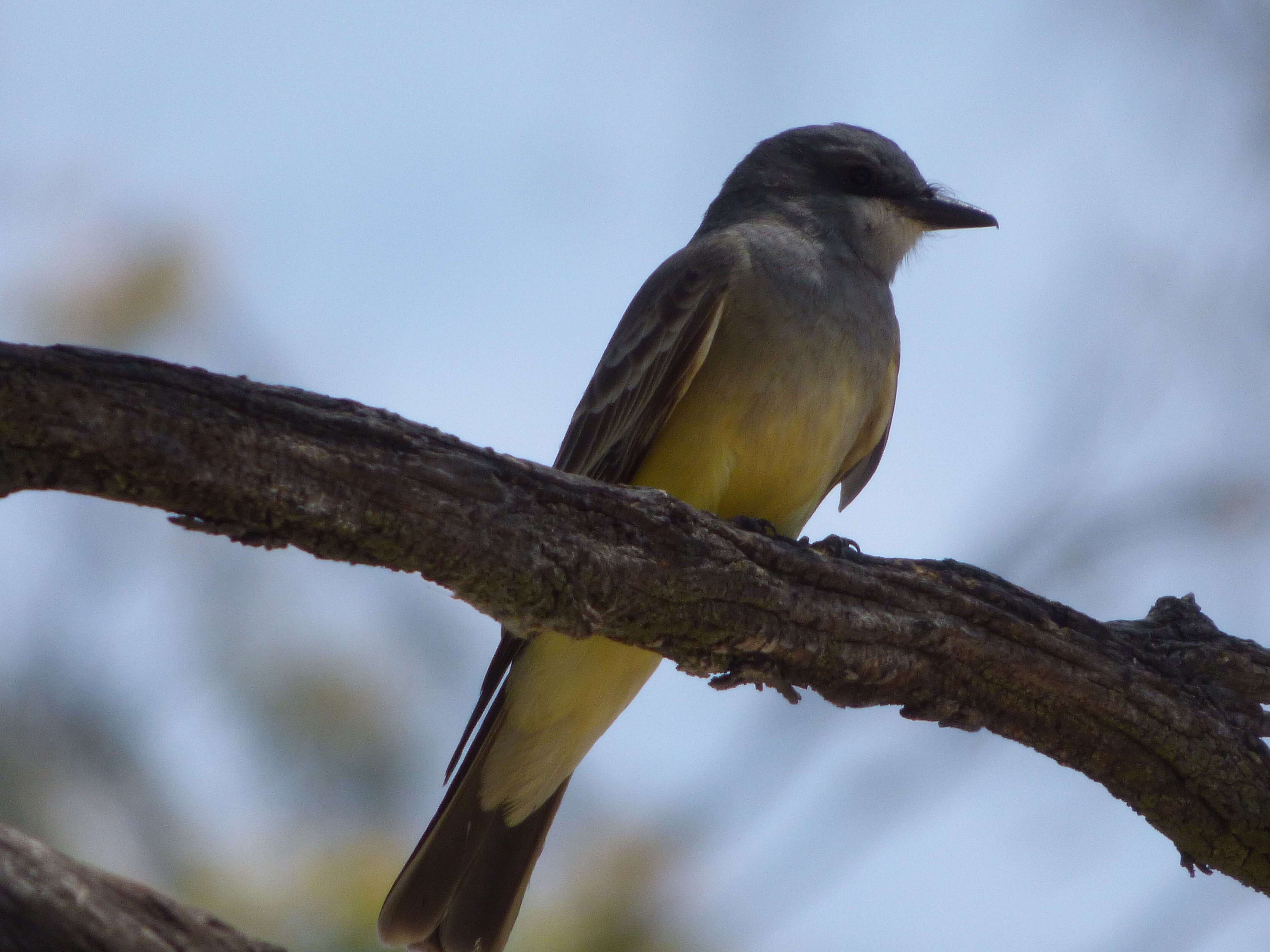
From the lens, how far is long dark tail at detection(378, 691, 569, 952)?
4930 mm

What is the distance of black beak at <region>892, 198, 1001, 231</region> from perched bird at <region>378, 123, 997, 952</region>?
907 mm

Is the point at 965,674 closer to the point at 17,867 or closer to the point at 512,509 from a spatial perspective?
the point at 512,509

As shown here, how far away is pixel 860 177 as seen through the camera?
21.8ft

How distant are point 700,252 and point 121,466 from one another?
130 inches

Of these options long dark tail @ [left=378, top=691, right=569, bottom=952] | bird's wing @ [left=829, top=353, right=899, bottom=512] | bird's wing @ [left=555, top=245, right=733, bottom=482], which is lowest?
long dark tail @ [left=378, top=691, right=569, bottom=952]

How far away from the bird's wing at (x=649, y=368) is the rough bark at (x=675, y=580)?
790 millimetres

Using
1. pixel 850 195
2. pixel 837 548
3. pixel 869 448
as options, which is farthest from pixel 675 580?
pixel 850 195

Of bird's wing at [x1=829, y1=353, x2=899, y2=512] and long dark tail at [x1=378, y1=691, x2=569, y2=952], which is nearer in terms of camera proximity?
long dark tail at [x1=378, y1=691, x2=569, y2=952]

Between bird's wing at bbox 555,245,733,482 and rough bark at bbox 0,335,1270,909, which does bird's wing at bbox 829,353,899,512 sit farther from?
rough bark at bbox 0,335,1270,909

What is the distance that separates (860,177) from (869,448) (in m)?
1.48

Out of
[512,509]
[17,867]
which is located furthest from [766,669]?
[17,867]

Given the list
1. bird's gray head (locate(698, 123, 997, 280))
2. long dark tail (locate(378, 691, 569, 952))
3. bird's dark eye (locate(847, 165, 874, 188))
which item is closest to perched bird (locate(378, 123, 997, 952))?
long dark tail (locate(378, 691, 569, 952))

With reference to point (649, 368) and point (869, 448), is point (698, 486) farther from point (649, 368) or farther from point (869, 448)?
point (869, 448)

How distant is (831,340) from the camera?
17.6ft
